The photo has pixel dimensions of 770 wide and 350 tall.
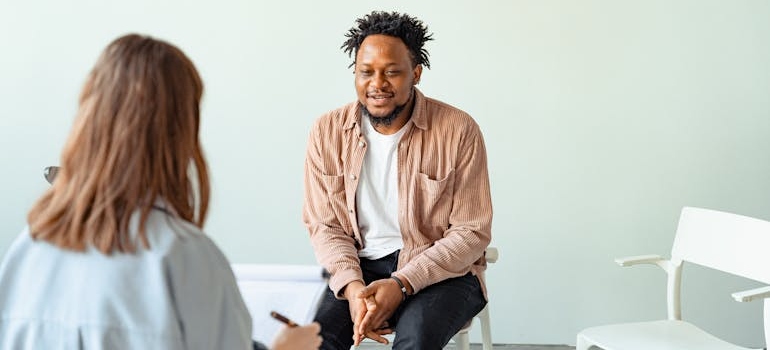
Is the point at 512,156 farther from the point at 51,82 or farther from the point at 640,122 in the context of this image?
the point at 51,82

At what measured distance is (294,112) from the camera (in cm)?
339

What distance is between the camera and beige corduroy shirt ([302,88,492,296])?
259cm

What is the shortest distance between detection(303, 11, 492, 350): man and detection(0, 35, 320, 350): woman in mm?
1086

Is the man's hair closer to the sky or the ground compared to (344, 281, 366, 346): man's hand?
closer to the sky

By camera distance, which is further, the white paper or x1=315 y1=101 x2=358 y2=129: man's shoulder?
x1=315 y1=101 x2=358 y2=129: man's shoulder

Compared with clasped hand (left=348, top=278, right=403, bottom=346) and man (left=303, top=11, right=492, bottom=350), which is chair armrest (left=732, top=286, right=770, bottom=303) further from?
clasped hand (left=348, top=278, right=403, bottom=346)

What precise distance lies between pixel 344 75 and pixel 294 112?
0.21m

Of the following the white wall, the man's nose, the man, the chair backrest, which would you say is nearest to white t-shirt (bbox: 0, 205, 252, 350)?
the man

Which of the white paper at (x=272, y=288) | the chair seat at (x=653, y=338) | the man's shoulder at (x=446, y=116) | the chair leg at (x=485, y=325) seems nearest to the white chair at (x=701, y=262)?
the chair seat at (x=653, y=338)

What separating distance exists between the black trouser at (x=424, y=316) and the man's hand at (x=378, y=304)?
0.04 meters

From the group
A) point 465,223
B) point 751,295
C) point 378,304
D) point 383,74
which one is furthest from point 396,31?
point 751,295

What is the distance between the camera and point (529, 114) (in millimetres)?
3305

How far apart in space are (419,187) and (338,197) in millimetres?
216

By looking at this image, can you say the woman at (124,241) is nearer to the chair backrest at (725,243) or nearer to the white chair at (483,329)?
the white chair at (483,329)
